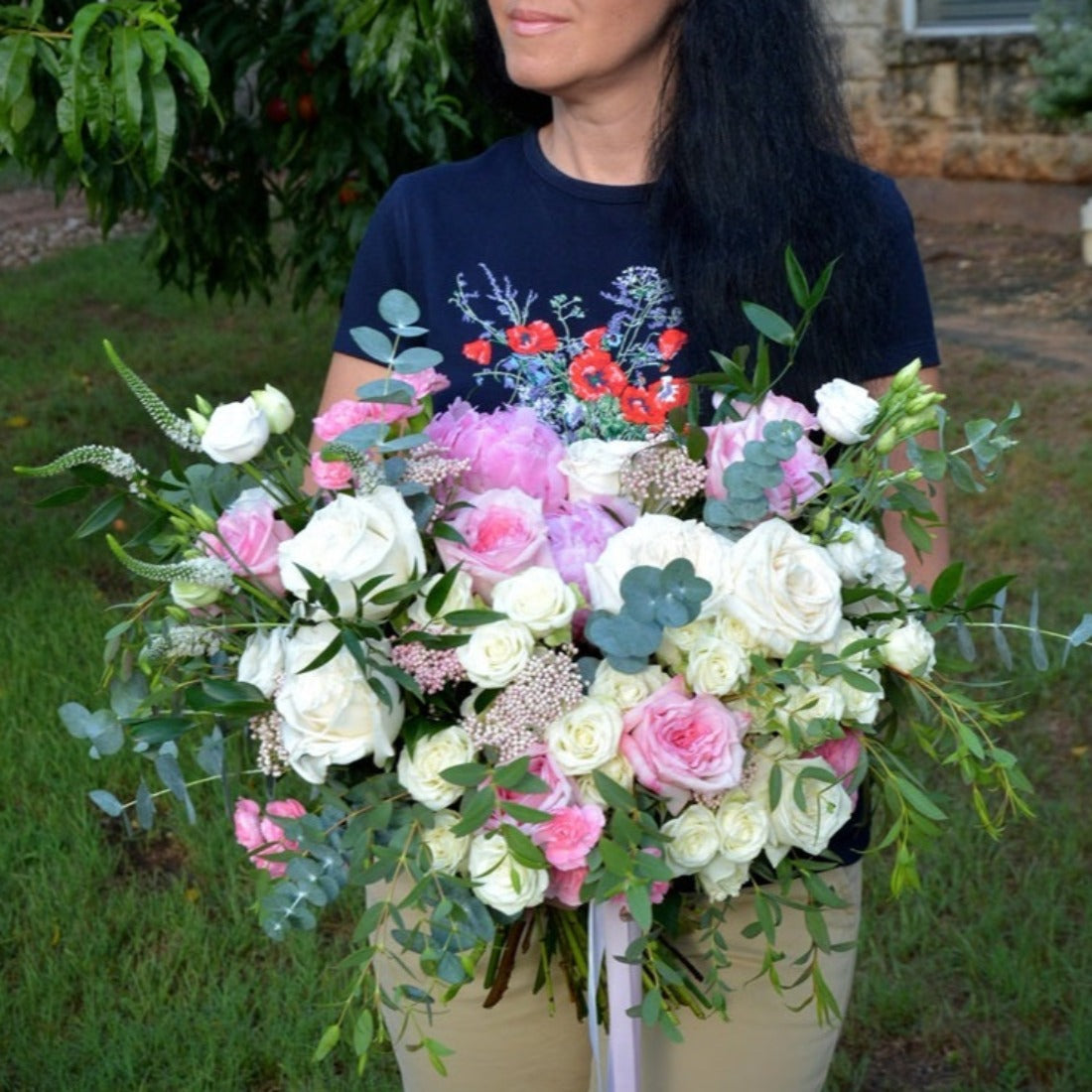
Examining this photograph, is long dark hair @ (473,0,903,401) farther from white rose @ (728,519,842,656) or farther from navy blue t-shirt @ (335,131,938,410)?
white rose @ (728,519,842,656)

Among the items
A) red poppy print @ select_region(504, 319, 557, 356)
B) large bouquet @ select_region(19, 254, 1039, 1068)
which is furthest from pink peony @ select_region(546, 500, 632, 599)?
red poppy print @ select_region(504, 319, 557, 356)

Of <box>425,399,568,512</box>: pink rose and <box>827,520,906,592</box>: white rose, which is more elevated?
<box>425,399,568,512</box>: pink rose

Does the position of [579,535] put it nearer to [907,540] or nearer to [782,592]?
[782,592]

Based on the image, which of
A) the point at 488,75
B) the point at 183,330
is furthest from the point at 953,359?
the point at 488,75

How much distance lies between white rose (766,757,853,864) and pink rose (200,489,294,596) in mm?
491

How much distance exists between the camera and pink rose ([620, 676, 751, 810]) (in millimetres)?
1523

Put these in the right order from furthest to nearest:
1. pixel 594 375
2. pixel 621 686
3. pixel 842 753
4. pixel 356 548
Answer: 1. pixel 594 375
2. pixel 842 753
3. pixel 621 686
4. pixel 356 548

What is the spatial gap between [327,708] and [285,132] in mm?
4077

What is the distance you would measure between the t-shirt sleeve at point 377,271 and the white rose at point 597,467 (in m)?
0.57

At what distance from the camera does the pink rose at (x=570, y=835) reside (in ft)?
5.00

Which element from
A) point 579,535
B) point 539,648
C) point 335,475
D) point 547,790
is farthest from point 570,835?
point 335,475

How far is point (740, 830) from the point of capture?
1.60 meters

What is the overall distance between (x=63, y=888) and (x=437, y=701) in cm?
255

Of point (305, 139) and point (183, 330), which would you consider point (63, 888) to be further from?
point (183, 330)
